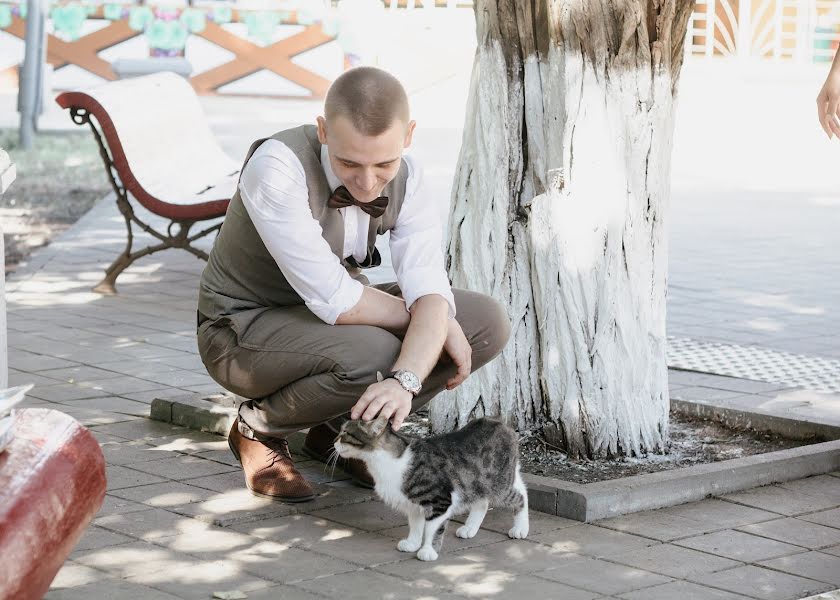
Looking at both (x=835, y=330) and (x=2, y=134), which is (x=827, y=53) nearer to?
(x=2, y=134)

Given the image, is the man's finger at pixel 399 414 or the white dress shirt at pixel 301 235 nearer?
the man's finger at pixel 399 414

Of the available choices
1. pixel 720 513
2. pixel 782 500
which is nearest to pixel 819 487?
pixel 782 500

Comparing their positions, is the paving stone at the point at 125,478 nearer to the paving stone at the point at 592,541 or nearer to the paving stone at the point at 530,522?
the paving stone at the point at 530,522

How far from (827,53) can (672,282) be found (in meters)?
19.0

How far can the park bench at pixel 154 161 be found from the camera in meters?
8.27

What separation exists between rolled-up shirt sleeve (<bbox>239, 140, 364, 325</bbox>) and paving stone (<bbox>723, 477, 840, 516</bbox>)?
1.63 m

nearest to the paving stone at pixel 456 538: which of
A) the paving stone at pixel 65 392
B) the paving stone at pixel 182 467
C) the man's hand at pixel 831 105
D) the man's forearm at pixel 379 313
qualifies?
the man's forearm at pixel 379 313

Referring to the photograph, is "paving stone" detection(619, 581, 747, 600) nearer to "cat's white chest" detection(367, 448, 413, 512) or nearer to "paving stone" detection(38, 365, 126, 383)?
"cat's white chest" detection(367, 448, 413, 512)

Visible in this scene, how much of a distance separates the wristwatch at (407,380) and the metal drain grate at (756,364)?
311 centimetres

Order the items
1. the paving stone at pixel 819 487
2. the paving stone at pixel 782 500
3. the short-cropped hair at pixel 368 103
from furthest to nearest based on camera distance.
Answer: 1. the paving stone at pixel 819 487
2. the paving stone at pixel 782 500
3. the short-cropped hair at pixel 368 103

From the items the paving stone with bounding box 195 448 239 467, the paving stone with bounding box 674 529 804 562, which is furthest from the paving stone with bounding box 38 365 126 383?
the paving stone with bounding box 674 529 804 562

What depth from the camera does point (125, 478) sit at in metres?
4.70

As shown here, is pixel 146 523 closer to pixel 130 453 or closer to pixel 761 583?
A: pixel 130 453

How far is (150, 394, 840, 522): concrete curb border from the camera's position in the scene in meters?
4.41
